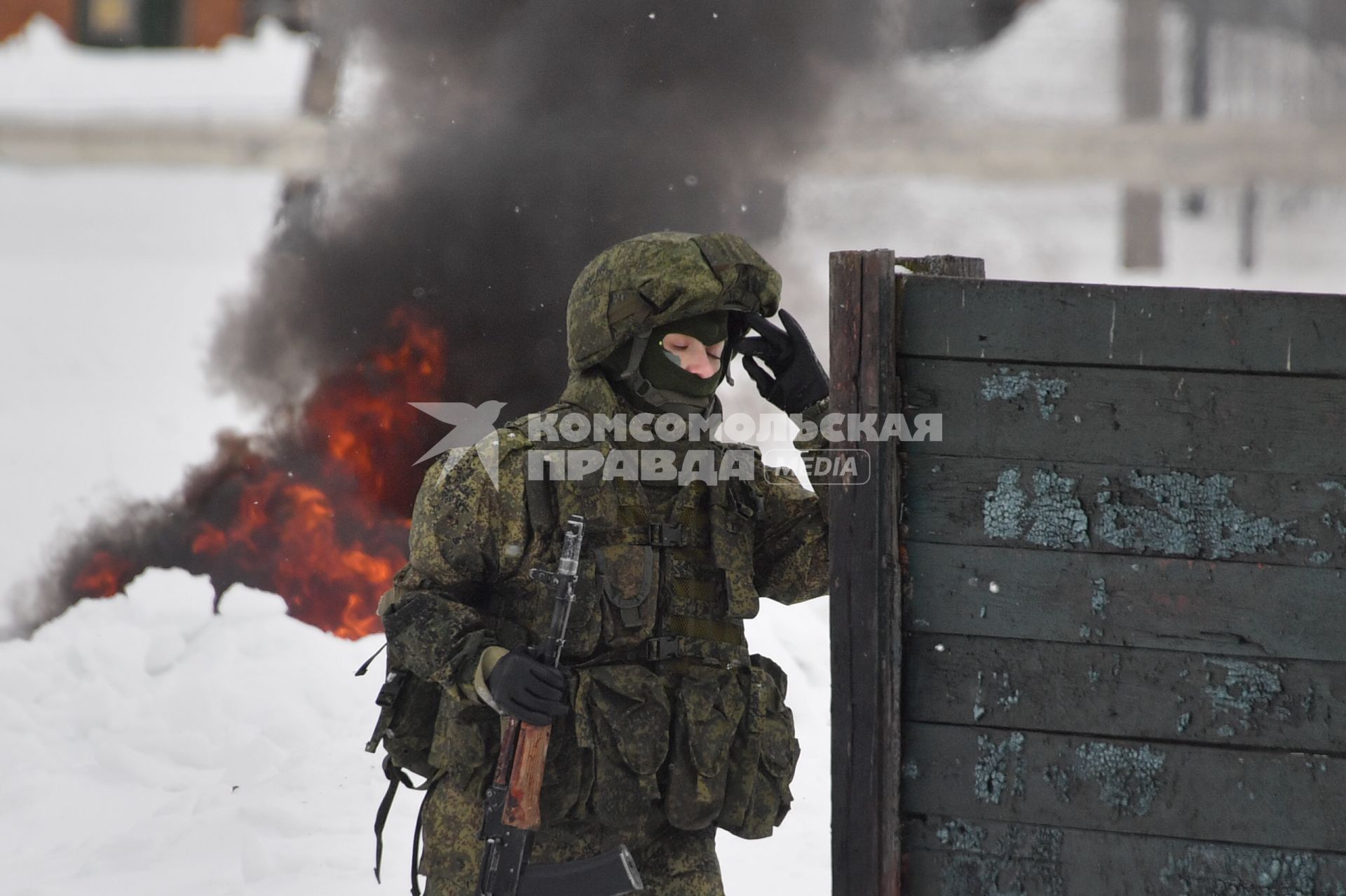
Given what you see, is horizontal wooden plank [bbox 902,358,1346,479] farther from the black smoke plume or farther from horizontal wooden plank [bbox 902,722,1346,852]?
the black smoke plume

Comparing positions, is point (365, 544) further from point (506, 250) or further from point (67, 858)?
point (67, 858)

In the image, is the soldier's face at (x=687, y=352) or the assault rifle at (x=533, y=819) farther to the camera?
the soldier's face at (x=687, y=352)

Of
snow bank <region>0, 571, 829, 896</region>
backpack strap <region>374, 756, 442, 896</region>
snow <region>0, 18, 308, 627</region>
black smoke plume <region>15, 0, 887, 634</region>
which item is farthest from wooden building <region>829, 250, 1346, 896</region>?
snow <region>0, 18, 308, 627</region>

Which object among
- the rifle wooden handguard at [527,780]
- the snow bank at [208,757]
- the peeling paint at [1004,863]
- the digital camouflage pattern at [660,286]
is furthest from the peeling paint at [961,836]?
the snow bank at [208,757]

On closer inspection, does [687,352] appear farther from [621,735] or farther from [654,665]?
[621,735]

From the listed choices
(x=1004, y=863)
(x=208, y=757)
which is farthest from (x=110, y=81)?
(x=1004, y=863)

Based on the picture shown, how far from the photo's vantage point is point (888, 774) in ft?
6.05

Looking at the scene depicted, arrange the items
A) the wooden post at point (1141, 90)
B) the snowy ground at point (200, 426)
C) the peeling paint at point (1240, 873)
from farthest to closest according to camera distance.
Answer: the wooden post at point (1141, 90) < the snowy ground at point (200, 426) < the peeling paint at point (1240, 873)

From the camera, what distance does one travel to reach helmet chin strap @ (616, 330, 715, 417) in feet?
8.46

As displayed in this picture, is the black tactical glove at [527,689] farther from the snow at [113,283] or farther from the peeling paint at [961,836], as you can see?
the snow at [113,283]

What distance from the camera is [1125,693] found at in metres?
1.81

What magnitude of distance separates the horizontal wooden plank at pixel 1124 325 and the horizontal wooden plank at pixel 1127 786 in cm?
55

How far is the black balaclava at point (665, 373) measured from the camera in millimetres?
2574

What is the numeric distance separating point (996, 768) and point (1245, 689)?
37cm
